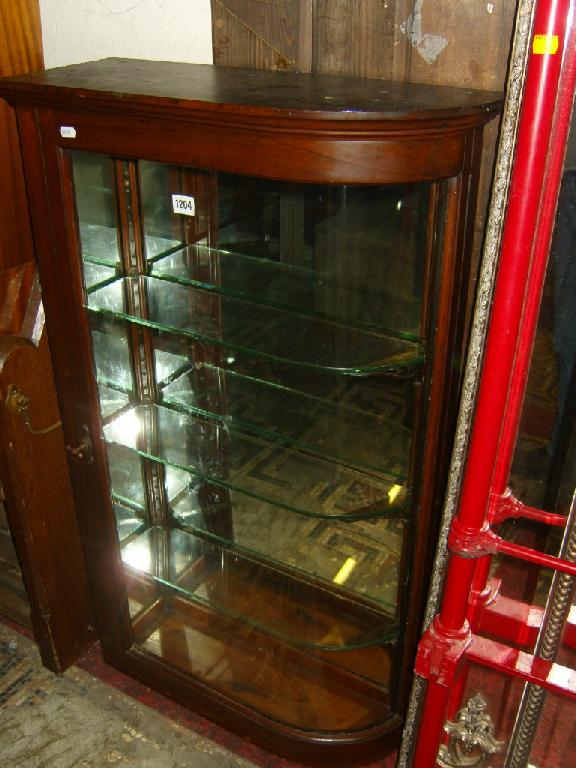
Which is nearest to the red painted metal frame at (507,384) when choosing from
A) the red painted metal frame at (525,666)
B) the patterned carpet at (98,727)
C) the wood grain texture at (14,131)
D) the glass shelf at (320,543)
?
the red painted metal frame at (525,666)

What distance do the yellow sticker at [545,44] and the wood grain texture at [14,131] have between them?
1.19 meters

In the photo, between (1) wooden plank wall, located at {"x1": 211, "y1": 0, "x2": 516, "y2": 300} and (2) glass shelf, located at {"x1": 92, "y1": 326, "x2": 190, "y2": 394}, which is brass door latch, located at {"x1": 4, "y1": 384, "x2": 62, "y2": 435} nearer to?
(2) glass shelf, located at {"x1": 92, "y1": 326, "x2": 190, "y2": 394}

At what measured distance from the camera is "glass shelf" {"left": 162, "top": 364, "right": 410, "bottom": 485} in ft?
5.37

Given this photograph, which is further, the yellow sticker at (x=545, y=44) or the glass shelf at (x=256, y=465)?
the glass shelf at (x=256, y=465)

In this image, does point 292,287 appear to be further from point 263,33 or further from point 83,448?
point 83,448

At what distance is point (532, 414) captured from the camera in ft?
4.18

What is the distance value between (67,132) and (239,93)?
1.15 feet

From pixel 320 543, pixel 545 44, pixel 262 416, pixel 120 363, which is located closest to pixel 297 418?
Result: pixel 262 416

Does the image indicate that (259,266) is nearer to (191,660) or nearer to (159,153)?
(159,153)

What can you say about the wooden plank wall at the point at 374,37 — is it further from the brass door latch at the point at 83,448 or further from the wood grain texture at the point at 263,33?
the brass door latch at the point at 83,448

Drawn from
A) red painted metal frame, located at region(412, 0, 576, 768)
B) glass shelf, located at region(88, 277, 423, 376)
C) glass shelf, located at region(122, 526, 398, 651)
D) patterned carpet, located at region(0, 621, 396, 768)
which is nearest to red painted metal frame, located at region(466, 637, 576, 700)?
red painted metal frame, located at region(412, 0, 576, 768)

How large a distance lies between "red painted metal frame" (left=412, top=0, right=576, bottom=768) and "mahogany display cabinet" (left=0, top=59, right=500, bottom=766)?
270 millimetres

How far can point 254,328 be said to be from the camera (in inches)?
67.3

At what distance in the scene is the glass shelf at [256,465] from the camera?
1.71 meters
